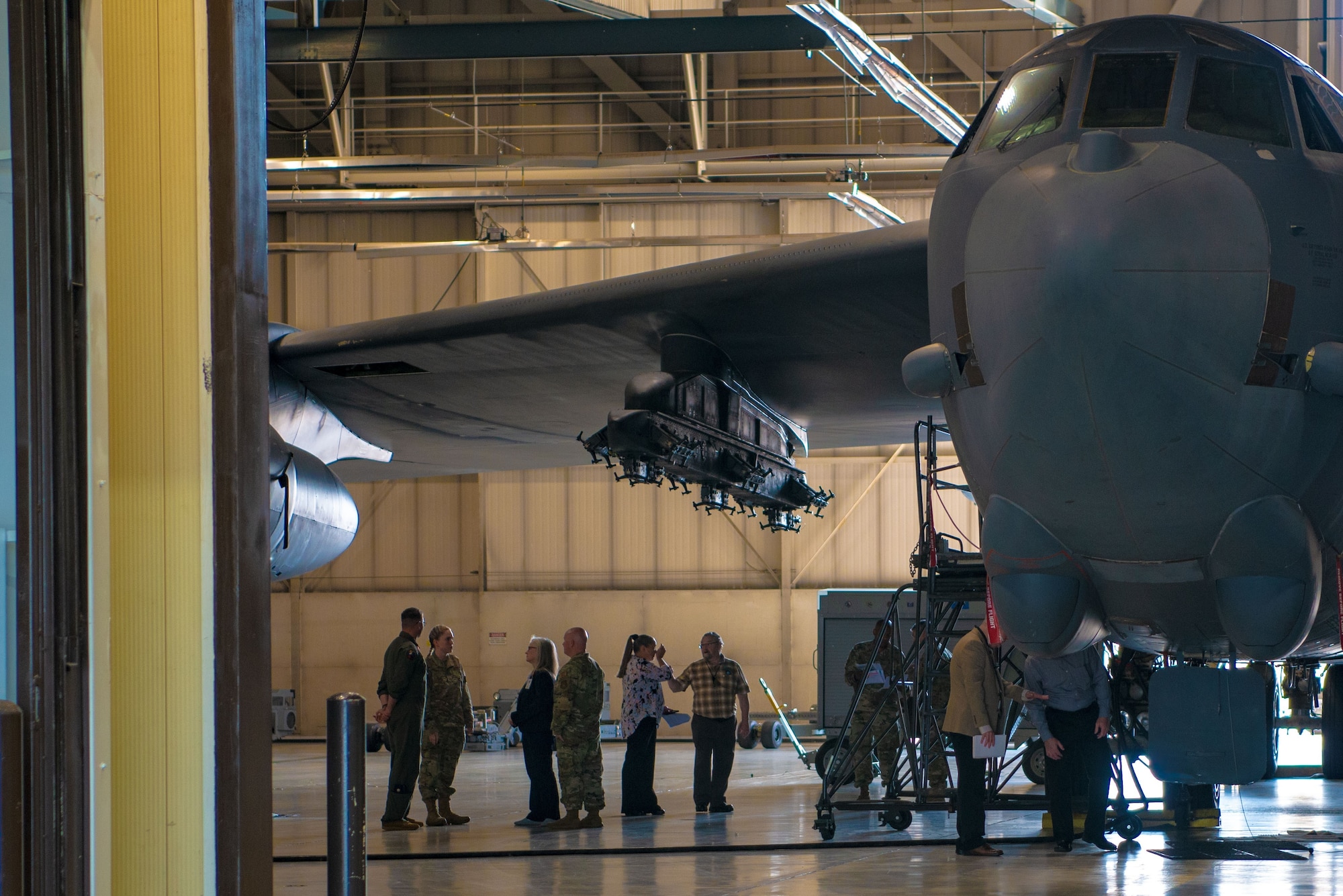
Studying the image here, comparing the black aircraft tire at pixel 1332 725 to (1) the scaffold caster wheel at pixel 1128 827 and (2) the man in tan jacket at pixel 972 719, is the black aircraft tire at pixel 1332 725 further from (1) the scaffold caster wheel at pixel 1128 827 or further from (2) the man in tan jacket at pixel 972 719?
(2) the man in tan jacket at pixel 972 719

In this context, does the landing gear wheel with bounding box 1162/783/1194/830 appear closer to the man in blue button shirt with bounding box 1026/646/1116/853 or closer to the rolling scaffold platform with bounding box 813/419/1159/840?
the rolling scaffold platform with bounding box 813/419/1159/840

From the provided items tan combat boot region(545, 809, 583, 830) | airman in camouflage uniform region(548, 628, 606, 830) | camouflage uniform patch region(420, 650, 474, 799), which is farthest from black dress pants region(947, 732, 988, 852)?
camouflage uniform patch region(420, 650, 474, 799)

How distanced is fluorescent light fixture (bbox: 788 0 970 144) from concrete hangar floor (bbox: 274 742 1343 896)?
6135 millimetres

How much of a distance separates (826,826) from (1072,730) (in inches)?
91.0

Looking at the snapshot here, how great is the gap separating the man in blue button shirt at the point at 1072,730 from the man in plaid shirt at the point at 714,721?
411 cm

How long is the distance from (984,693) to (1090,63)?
5.74 meters

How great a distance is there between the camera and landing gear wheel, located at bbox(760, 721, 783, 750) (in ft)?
77.4

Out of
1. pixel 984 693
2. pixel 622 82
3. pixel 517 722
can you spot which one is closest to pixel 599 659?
pixel 622 82

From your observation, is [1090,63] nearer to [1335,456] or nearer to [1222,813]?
[1335,456]

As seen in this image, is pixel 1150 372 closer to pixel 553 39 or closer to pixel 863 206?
pixel 553 39

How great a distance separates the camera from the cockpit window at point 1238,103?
5238 mm

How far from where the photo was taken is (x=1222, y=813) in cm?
1274

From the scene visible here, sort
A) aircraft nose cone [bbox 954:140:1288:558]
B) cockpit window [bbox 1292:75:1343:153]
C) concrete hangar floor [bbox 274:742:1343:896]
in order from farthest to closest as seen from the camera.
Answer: concrete hangar floor [bbox 274:742:1343:896] < cockpit window [bbox 1292:75:1343:153] < aircraft nose cone [bbox 954:140:1288:558]

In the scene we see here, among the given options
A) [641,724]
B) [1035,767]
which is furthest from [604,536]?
[641,724]
